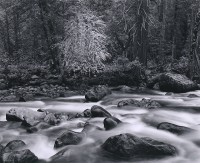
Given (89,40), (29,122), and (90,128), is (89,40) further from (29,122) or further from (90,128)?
(90,128)

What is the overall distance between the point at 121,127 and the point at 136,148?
238cm

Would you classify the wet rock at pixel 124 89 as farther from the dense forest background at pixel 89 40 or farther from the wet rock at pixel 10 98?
the wet rock at pixel 10 98

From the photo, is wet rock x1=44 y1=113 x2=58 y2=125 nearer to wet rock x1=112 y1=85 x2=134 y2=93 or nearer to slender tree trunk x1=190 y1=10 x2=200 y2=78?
wet rock x1=112 y1=85 x2=134 y2=93

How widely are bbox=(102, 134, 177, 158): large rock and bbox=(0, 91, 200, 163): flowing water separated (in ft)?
0.69

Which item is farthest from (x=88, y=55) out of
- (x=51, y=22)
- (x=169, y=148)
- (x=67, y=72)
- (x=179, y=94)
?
(x=169, y=148)

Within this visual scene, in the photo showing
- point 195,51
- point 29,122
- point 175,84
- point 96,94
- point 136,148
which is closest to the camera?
point 136,148

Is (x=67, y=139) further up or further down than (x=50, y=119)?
further down

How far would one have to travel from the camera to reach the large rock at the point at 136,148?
797 cm

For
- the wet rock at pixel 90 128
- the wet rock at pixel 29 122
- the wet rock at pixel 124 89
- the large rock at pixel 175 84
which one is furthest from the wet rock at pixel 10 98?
the large rock at pixel 175 84

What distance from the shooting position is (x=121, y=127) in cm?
1038

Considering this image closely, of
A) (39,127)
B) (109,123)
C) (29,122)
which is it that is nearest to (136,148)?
(109,123)

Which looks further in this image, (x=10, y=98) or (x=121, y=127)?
(x=10, y=98)

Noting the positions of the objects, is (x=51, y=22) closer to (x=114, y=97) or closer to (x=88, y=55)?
(x=88, y=55)

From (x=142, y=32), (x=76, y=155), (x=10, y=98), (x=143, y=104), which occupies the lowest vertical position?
(x=76, y=155)
